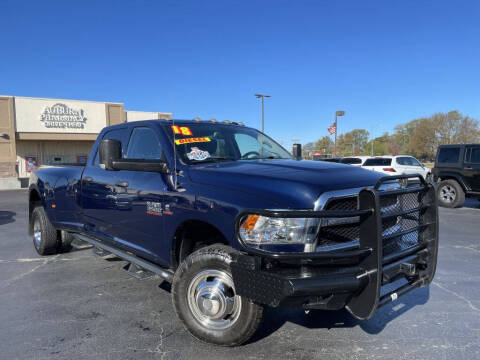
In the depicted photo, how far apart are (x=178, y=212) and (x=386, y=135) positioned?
118m

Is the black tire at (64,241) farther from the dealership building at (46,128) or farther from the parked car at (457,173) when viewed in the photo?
the dealership building at (46,128)

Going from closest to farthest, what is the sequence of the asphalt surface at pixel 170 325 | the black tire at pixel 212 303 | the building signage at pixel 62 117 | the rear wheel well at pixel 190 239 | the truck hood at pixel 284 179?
the truck hood at pixel 284 179
the black tire at pixel 212 303
the asphalt surface at pixel 170 325
the rear wheel well at pixel 190 239
the building signage at pixel 62 117

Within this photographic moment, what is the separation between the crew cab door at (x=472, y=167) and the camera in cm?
1034

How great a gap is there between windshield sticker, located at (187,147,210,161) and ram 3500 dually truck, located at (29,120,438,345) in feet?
0.04

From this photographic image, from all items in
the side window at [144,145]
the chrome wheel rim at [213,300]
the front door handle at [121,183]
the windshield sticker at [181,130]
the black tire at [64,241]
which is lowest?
the black tire at [64,241]

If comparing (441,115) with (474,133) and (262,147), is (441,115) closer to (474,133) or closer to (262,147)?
(474,133)

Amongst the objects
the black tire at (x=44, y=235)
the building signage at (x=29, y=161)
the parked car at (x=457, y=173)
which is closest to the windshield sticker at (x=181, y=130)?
the black tire at (x=44, y=235)

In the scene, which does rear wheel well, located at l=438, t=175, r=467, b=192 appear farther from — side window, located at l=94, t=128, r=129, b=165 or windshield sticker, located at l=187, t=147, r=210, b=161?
side window, located at l=94, t=128, r=129, b=165

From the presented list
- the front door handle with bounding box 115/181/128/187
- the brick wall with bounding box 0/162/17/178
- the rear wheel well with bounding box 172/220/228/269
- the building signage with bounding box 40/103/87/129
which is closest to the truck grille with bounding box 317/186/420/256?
the rear wheel well with bounding box 172/220/228/269

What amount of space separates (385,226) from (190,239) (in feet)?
5.49

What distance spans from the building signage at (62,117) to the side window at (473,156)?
2694 centimetres

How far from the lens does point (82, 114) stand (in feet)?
95.3

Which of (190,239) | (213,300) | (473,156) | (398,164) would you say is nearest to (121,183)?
(190,239)

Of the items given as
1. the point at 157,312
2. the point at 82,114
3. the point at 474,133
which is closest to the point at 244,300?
the point at 157,312
